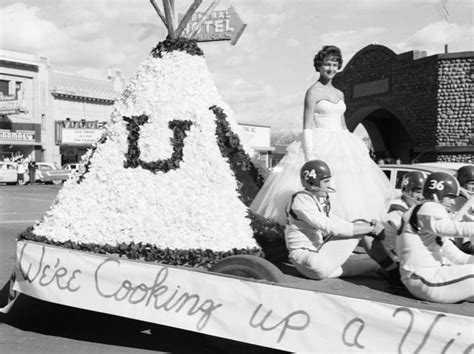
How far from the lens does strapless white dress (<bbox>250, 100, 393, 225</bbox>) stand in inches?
200

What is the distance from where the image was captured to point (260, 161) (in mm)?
6148

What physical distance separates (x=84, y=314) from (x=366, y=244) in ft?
9.13

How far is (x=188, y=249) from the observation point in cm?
478

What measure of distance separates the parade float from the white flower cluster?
1 cm

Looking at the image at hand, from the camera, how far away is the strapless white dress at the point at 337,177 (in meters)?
5.07

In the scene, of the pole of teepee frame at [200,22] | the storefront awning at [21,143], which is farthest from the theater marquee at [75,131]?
the pole of teepee frame at [200,22]

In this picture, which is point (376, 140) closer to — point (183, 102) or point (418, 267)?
point (183, 102)

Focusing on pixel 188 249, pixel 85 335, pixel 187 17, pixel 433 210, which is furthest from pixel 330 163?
pixel 85 335

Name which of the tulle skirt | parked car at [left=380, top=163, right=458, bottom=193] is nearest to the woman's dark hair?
the tulle skirt

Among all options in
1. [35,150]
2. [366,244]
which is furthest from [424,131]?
[35,150]

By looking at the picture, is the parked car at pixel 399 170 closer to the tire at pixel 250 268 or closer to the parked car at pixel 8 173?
the tire at pixel 250 268

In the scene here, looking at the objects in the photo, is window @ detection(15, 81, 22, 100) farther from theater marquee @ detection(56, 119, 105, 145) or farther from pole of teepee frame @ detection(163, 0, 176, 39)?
pole of teepee frame @ detection(163, 0, 176, 39)

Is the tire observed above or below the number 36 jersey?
below

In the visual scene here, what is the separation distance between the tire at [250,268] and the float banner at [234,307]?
145 millimetres
